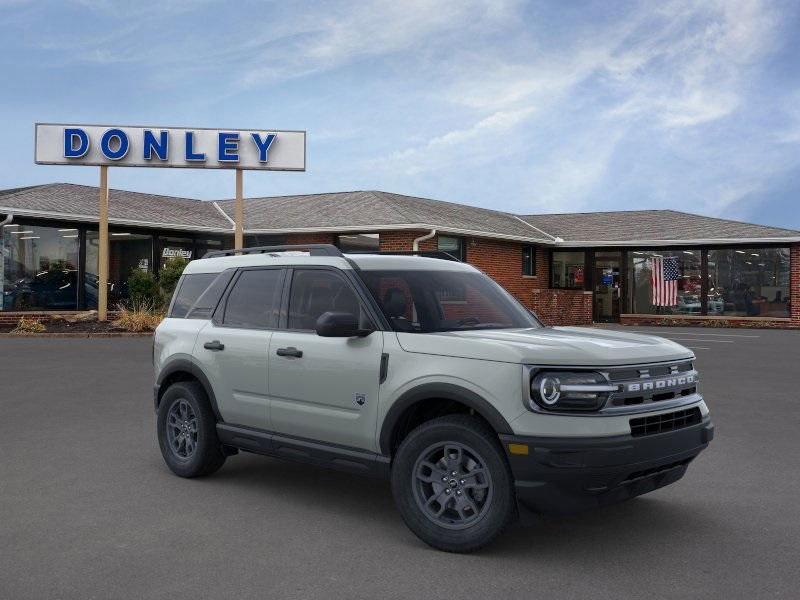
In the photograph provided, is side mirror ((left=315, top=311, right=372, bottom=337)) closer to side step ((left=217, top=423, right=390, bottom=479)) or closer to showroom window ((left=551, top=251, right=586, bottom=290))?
side step ((left=217, top=423, right=390, bottom=479))

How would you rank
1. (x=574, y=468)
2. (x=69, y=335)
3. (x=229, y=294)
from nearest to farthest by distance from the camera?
(x=574, y=468)
(x=229, y=294)
(x=69, y=335)

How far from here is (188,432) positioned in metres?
6.84

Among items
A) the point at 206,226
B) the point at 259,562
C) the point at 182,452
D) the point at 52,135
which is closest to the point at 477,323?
the point at 259,562

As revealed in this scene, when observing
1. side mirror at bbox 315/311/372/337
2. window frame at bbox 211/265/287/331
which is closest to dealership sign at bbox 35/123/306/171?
window frame at bbox 211/265/287/331

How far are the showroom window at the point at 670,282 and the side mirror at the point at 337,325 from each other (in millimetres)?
28936

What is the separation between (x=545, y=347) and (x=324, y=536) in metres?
1.84

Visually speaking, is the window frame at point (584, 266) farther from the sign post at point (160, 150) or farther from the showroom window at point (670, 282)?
the sign post at point (160, 150)

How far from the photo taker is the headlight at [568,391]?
182 inches

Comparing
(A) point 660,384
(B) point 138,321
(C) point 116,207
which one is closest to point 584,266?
(C) point 116,207

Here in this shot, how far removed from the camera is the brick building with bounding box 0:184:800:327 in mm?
26375

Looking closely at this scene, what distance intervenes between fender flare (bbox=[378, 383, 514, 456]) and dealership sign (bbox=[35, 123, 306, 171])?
21.5 metres

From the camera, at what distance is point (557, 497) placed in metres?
4.57

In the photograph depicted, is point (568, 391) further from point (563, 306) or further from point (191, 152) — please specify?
point (563, 306)

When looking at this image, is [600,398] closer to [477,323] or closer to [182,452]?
[477,323]
